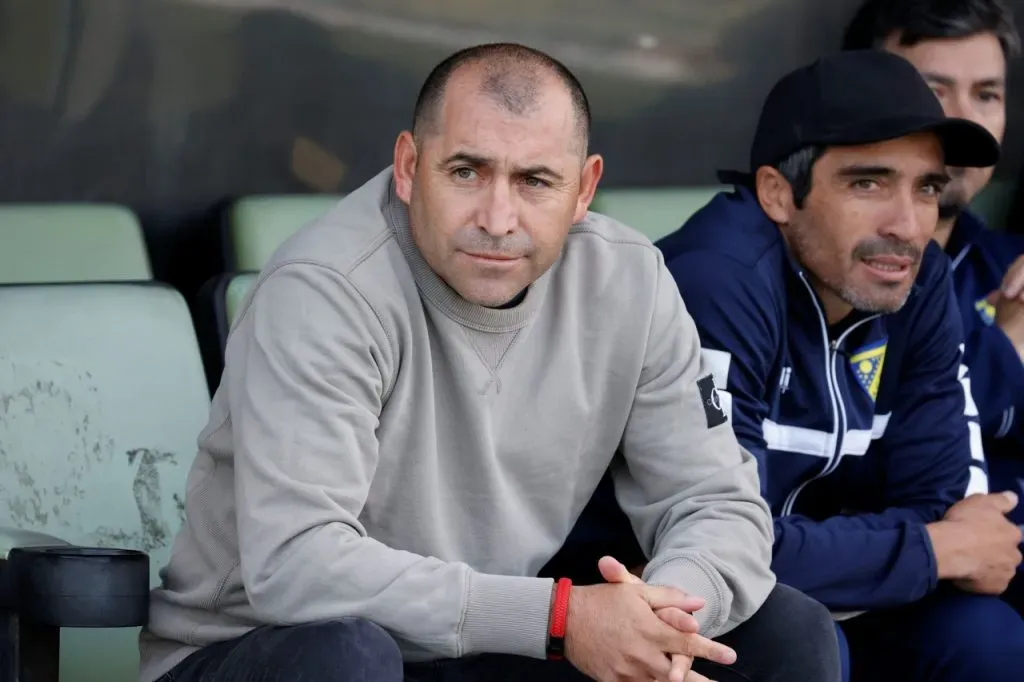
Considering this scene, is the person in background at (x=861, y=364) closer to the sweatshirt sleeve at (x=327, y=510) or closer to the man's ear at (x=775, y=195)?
the man's ear at (x=775, y=195)

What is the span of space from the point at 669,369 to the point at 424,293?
368mm

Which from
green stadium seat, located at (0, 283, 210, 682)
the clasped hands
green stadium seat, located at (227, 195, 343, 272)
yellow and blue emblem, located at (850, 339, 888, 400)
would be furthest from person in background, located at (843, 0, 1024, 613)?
green stadium seat, located at (0, 283, 210, 682)

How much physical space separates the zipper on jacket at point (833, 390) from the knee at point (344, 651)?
41.9 inches

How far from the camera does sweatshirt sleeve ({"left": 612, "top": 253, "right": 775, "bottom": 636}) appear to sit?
2.30 metres

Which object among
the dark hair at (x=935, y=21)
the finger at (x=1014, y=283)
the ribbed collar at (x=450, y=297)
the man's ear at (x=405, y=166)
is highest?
the dark hair at (x=935, y=21)

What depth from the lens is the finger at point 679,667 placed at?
208 centimetres

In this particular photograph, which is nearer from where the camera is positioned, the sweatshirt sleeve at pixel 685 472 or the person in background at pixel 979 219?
the sweatshirt sleeve at pixel 685 472

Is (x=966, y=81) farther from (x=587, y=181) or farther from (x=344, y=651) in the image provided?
(x=344, y=651)

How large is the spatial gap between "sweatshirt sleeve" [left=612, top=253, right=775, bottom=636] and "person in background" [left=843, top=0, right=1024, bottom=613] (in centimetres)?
105

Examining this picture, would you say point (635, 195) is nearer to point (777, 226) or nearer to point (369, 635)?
point (777, 226)

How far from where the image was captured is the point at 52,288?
8.76 ft

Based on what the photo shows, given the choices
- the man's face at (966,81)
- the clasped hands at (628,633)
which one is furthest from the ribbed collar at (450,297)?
the man's face at (966,81)

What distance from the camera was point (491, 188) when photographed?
2234mm

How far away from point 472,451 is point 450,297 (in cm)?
20
